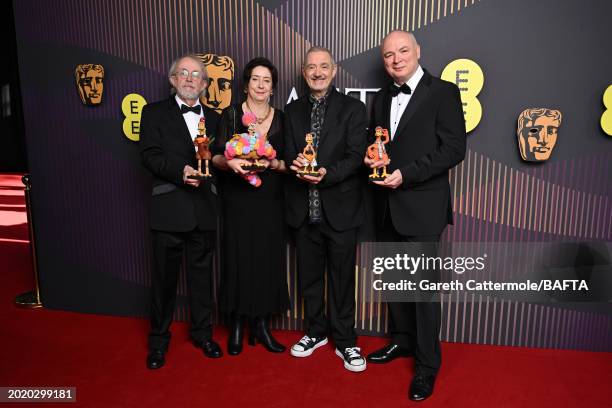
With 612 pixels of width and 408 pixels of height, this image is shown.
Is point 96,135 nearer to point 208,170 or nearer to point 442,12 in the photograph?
point 208,170

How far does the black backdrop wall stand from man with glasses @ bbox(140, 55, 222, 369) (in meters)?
0.62

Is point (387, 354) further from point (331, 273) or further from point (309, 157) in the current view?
point (309, 157)

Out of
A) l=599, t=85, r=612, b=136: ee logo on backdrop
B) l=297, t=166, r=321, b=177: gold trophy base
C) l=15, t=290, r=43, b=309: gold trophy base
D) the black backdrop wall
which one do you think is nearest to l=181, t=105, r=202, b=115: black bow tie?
the black backdrop wall

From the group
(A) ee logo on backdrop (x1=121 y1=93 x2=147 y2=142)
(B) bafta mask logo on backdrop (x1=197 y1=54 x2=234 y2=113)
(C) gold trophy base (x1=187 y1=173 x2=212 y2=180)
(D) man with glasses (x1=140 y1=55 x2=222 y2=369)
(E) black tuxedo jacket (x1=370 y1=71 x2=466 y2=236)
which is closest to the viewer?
(E) black tuxedo jacket (x1=370 y1=71 x2=466 y2=236)

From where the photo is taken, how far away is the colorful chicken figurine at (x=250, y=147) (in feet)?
8.05

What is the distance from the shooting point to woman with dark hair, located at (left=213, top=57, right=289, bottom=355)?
105 inches

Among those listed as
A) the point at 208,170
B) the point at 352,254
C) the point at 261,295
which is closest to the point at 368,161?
the point at 352,254

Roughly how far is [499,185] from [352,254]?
3.56 feet

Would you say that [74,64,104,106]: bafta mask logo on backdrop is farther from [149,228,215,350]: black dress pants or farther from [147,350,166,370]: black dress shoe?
[147,350,166,370]: black dress shoe

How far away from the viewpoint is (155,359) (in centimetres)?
276

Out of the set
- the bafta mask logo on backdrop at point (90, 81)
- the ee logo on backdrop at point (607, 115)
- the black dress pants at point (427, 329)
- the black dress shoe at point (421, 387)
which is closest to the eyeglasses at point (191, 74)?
the bafta mask logo on backdrop at point (90, 81)

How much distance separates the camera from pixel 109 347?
120 inches

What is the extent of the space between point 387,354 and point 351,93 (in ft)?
5.63

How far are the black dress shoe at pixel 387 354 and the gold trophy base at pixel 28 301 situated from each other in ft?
9.19
